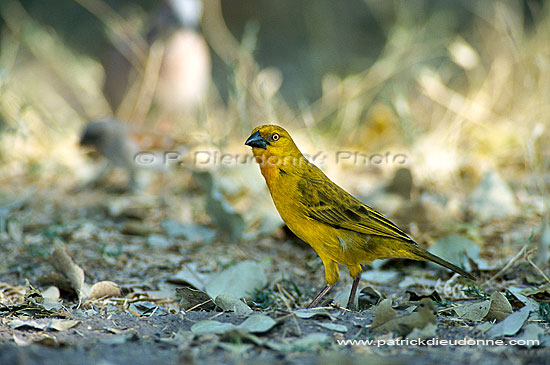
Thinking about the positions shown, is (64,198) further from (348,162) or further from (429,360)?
(429,360)

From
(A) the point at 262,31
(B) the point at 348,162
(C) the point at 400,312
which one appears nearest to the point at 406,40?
(B) the point at 348,162

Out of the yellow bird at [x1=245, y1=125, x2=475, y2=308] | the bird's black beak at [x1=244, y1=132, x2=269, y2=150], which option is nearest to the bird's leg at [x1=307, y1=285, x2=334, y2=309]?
the yellow bird at [x1=245, y1=125, x2=475, y2=308]

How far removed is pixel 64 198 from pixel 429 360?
3.61 m

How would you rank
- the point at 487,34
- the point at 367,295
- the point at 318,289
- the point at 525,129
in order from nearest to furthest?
the point at 367,295 < the point at 318,289 < the point at 525,129 < the point at 487,34

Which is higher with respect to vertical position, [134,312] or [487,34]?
[487,34]

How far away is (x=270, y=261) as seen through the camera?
3.55 metres

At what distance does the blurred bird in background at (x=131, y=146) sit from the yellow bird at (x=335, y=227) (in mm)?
1651

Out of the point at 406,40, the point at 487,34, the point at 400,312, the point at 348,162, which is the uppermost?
the point at 487,34

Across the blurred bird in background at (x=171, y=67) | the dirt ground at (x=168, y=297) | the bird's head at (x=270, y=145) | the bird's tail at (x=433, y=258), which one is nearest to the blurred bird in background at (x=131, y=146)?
the dirt ground at (x=168, y=297)

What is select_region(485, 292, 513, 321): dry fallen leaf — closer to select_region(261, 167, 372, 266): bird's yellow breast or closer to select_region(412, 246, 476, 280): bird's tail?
select_region(412, 246, 476, 280): bird's tail

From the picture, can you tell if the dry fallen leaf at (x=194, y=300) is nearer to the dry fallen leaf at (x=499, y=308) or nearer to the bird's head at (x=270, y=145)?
the bird's head at (x=270, y=145)

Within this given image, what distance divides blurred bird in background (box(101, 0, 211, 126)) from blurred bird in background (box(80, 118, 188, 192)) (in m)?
1.02

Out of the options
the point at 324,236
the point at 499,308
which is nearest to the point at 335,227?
the point at 324,236

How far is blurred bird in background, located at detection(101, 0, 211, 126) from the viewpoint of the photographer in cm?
583
